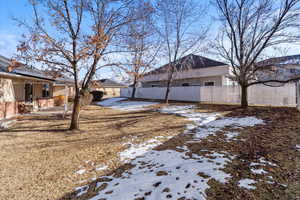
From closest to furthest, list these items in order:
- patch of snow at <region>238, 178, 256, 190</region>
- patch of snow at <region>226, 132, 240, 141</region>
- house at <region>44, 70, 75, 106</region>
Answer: patch of snow at <region>238, 178, 256, 190</region>
patch of snow at <region>226, 132, 240, 141</region>
house at <region>44, 70, 75, 106</region>

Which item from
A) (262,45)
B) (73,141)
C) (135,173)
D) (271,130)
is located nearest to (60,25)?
(73,141)

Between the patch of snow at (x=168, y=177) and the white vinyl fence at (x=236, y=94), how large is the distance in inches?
393

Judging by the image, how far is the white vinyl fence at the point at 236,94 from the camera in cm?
1015

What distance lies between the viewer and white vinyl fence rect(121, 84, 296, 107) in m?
10.1

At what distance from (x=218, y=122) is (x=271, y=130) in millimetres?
1973

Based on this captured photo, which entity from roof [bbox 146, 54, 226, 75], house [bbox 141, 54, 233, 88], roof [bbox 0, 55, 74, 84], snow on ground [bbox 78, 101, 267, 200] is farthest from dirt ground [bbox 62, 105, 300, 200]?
roof [bbox 146, 54, 226, 75]

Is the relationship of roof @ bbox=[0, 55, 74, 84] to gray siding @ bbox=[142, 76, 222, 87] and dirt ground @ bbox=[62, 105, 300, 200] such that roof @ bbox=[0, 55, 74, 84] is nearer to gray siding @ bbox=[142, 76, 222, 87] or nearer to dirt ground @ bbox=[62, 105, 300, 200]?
dirt ground @ bbox=[62, 105, 300, 200]

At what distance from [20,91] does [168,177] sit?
11940 mm

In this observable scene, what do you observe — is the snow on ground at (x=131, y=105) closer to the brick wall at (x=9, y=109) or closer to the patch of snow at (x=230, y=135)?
the brick wall at (x=9, y=109)

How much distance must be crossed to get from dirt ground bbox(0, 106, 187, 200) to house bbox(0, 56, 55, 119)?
125 inches

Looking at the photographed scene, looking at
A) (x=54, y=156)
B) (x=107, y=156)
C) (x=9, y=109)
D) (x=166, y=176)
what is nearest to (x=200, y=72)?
(x=107, y=156)

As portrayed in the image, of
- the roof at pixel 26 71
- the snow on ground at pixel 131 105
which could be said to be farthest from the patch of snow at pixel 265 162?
the snow on ground at pixel 131 105

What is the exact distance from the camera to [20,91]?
10211mm

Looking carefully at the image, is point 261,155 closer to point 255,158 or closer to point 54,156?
point 255,158
